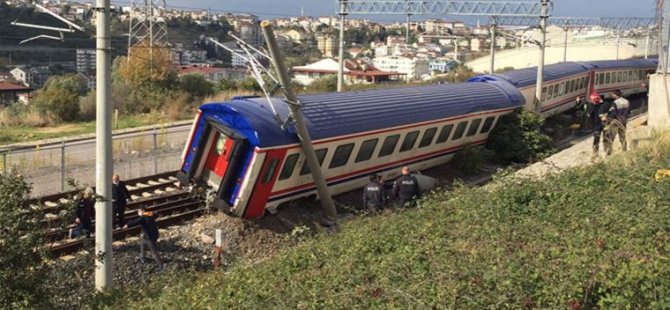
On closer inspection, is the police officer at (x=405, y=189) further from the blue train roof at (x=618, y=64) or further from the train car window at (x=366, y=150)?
the blue train roof at (x=618, y=64)

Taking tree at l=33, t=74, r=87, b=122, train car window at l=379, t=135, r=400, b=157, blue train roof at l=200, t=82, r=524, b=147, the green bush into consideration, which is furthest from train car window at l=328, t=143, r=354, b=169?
tree at l=33, t=74, r=87, b=122

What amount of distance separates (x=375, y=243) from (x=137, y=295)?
3.12 metres

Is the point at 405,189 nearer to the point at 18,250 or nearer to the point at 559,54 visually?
the point at 18,250

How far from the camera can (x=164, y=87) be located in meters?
35.6

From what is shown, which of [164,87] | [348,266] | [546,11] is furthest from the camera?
[164,87]

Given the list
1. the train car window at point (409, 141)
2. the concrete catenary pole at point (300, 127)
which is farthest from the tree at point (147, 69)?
the concrete catenary pole at point (300, 127)

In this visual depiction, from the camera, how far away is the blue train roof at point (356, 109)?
553 inches

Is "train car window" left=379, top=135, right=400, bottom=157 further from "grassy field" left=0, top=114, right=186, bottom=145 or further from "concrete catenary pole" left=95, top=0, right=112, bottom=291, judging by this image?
"grassy field" left=0, top=114, right=186, bottom=145

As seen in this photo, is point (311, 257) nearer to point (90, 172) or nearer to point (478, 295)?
point (478, 295)

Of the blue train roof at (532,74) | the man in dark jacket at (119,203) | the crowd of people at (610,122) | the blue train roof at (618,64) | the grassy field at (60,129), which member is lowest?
the grassy field at (60,129)

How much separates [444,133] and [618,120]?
15.3 feet

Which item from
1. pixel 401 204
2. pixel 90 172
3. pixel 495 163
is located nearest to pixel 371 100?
pixel 401 204

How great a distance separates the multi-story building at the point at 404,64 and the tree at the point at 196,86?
64.1 meters

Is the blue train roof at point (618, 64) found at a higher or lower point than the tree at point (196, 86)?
higher
